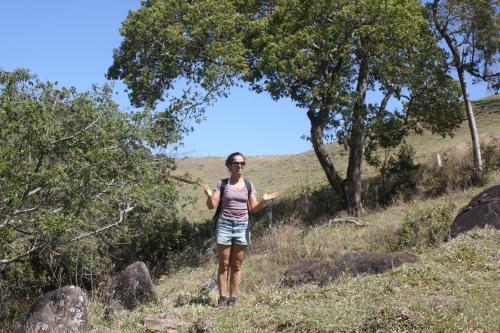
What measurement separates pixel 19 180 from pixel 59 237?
5.33ft

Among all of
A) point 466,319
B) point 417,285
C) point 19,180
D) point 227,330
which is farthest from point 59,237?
point 466,319

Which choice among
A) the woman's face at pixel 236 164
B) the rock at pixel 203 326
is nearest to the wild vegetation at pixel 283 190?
the rock at pixel 203 326

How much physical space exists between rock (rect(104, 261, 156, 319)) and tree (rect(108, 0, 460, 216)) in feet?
30.1

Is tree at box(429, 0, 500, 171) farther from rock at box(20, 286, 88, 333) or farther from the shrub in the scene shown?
rock at box(20, 286, 88, 333)

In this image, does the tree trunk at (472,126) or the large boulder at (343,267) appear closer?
the large boulder at (343,267)

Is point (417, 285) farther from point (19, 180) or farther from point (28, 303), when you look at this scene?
point (28, 303)

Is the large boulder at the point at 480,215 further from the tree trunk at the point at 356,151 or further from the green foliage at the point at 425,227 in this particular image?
the tree trunk at the point at 356,151

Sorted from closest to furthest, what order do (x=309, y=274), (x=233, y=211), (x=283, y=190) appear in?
(x=233, y=211)
(x=309, y=274)
(x=283, y=190)

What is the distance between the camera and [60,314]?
746 cm

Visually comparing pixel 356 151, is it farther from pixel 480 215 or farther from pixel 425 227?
pixel 480 215

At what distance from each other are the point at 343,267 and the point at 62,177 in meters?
4.90

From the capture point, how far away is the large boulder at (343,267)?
8731 millimetres

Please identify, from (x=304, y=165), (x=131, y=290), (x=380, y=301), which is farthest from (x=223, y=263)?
(x=304, y=165)

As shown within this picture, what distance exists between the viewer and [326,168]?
790 inches
